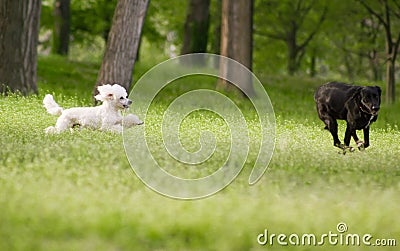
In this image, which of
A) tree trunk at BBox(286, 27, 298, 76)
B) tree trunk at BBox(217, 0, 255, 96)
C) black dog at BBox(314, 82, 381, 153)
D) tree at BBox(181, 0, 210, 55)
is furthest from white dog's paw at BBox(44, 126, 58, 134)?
tree trunk at BBox(286, 27, 298, 76)

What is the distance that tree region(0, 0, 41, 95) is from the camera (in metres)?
18.3

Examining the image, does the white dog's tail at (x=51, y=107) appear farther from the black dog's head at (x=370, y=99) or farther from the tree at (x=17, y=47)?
the tree at (x=17, y=47)

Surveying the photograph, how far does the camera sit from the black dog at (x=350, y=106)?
1095cm

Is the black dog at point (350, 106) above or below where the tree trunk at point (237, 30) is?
below

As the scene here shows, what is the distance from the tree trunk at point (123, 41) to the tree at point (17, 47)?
6.03 feet

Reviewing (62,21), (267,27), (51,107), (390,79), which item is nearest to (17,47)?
(51,107)

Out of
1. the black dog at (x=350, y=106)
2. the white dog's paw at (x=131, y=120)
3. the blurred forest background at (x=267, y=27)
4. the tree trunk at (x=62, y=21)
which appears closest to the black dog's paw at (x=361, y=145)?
the black dog at (x=350, y=106)

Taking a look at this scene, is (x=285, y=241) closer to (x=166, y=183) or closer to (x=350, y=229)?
(x=350, y=229)

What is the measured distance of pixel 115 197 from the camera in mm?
7668

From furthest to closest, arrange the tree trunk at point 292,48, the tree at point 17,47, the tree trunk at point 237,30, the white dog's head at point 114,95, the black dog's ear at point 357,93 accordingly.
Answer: the tree trunk at point 292,48 < the tree trunk at point 237,30 < the tree at point 17,47 < the white dog's head at point 114,95 < the black dog's ear at point 357,93

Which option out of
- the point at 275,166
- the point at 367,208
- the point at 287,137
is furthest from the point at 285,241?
the point at 287,137

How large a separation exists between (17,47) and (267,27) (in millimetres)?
23069

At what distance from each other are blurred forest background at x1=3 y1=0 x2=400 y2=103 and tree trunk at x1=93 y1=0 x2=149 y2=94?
5.14 metres

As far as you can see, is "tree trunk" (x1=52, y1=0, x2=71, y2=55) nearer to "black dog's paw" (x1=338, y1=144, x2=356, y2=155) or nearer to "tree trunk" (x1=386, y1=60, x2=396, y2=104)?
"tree trunk" (x1=386, y1=60, x2=396, y2=104)
